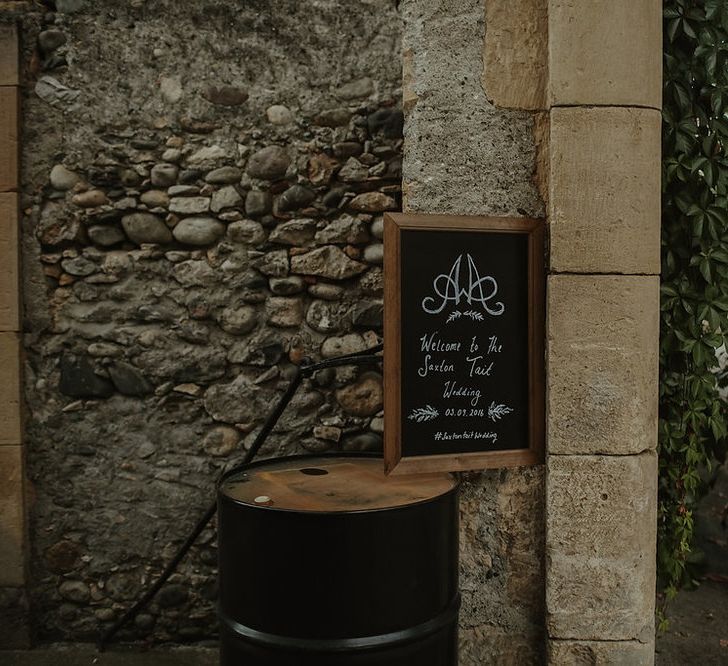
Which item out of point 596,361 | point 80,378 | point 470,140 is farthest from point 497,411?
point 80,378

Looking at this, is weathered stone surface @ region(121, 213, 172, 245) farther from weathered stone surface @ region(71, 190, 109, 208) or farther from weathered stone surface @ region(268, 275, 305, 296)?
weathered stone surface @ region(268, 275, 305, 296)

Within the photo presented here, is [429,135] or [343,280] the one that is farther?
[343,280]

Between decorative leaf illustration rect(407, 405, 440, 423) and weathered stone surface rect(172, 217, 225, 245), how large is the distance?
57.4 inches

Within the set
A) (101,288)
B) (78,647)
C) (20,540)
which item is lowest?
(78,647)

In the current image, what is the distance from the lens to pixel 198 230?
3281 mm

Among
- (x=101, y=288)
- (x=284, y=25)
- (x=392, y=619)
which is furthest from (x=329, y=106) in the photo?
(x=392, y=619)

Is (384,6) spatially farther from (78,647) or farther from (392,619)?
(78,647)

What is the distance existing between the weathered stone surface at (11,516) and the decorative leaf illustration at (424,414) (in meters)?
1.96

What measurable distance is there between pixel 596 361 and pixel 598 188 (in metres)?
0.57

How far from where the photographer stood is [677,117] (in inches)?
106

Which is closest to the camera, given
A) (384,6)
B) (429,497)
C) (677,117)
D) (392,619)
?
(392,619)

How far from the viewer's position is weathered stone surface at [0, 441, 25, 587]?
3248mm

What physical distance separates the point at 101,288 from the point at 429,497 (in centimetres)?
201

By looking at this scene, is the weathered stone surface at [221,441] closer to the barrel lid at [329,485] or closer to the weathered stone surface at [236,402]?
the weathered stone surface at [236,402]
